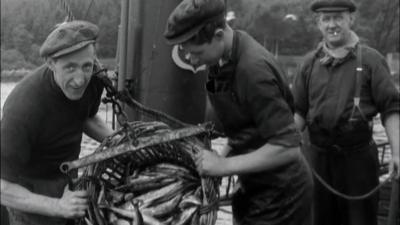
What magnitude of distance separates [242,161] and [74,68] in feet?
2.91

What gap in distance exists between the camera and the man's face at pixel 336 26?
4.54 meters

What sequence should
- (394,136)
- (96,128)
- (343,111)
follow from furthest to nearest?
(343,111) < (394,136) < (96,128)

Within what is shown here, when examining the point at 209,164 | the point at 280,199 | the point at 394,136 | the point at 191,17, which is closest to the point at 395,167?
the point at 394,136

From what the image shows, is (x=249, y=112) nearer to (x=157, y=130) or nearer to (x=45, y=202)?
(x=157, y=130)

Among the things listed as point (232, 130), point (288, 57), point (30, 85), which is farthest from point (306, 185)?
point (288, 57)

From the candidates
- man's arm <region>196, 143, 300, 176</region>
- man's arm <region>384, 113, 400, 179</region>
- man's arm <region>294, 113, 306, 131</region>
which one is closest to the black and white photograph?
man's arm <region>196, 143, 300, 176</region>

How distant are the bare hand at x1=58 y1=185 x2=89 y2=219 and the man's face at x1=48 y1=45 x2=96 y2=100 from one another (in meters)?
0.55

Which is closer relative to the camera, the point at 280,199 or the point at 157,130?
the point at 157,130

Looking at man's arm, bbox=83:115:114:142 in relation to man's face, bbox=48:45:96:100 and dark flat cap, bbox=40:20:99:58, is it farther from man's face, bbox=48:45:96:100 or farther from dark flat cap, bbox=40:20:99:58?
dark flat cap, bbox=40:20:99:58

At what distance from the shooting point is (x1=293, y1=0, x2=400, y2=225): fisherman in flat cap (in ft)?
14.6

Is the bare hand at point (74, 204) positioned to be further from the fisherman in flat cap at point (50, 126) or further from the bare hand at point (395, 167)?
the bare hand at point (395, 167)

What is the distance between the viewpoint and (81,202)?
2766mm

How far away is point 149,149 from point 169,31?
22.2 inches

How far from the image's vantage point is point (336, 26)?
454cm
